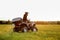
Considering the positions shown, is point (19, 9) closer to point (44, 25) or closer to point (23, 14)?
point (23, 14)

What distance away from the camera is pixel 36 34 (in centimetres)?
91

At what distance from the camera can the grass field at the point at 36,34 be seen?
2.85 ft

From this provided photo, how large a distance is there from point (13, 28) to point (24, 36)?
0.11 m

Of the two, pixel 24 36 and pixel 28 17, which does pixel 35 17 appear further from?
pixel 24 36

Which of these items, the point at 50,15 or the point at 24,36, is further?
the point at 50,15

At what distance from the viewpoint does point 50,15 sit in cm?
101

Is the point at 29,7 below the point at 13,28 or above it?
above

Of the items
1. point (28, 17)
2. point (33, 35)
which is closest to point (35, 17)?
point (28, 17)

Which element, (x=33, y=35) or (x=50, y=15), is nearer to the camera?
(x=33, y=35)

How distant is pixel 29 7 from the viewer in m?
1.03

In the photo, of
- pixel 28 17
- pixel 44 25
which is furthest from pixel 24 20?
pixel 44 25

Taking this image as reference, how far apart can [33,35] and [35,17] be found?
164 millimetres

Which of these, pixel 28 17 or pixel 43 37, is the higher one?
pixel 28 17

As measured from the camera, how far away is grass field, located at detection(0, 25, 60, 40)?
2.85 feet
